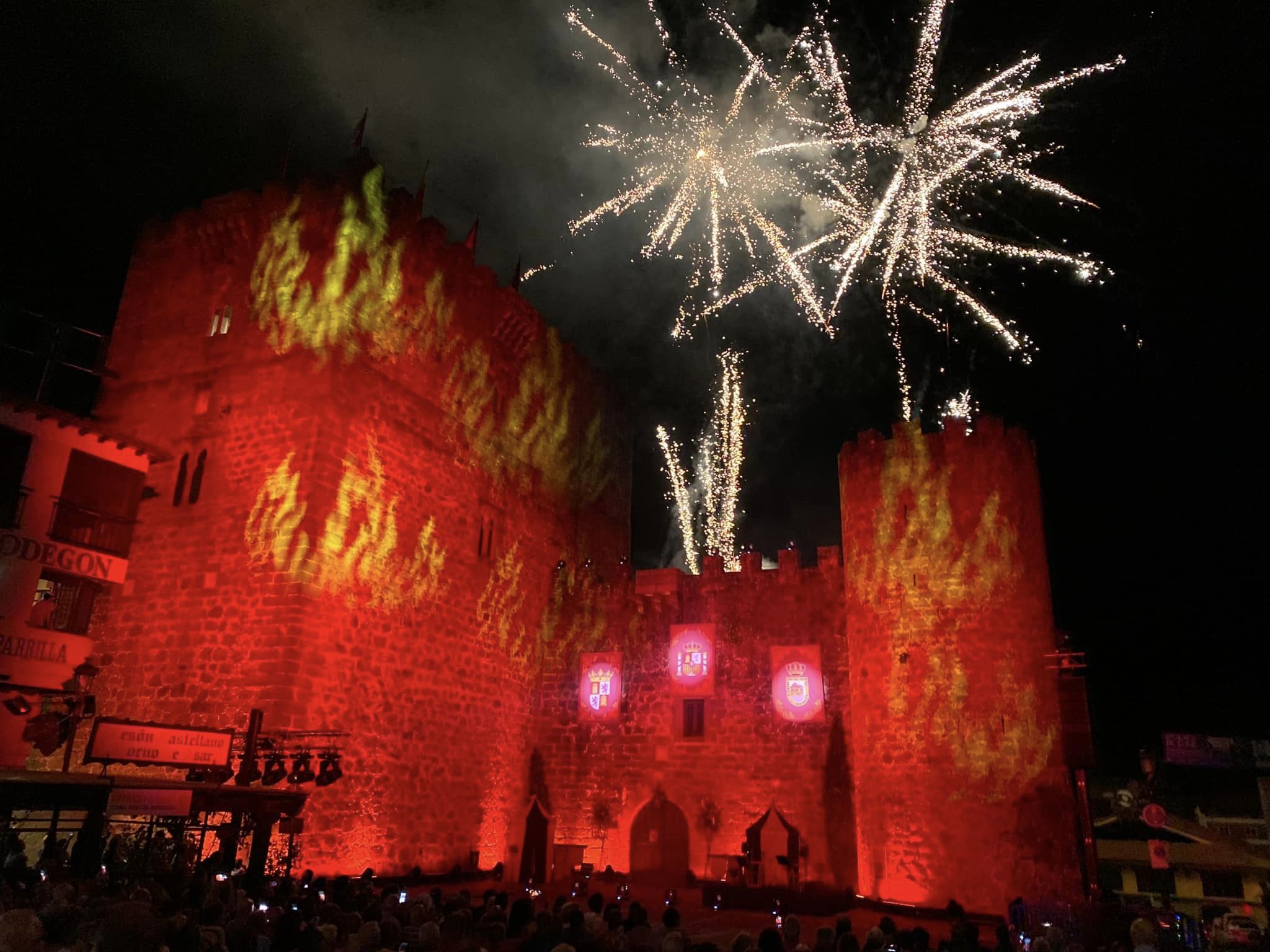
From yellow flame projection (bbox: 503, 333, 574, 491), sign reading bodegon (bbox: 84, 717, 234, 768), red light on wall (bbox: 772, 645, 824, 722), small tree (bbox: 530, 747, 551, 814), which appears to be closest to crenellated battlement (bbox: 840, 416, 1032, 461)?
red light on wall (bbox: 772, 645, 824, 722)

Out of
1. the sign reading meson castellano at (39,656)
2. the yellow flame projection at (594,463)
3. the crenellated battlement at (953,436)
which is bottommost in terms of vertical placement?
the sign reading meson castellano at (39,656)

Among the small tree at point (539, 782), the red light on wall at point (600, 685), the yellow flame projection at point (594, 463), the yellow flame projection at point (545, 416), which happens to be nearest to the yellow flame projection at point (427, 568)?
the yellow flame projection at point (545, 416)

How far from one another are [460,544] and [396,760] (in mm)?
4107

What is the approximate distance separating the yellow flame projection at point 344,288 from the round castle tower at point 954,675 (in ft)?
28.8

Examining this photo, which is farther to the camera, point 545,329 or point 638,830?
point 545,329

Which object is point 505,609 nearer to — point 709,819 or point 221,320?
point 709,819

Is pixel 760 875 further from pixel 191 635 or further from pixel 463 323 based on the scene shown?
pixel 463 323

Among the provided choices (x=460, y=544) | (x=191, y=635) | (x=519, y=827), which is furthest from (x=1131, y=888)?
(x=191, y=635)

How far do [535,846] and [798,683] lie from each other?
20.2 ft

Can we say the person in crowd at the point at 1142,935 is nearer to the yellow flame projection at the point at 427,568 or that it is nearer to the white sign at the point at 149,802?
the white sign at the point at 149,802

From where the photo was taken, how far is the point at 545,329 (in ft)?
66.3

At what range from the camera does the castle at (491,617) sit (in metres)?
13.3

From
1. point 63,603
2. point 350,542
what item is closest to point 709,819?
point 350,542

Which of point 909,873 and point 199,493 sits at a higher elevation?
point 199,493
